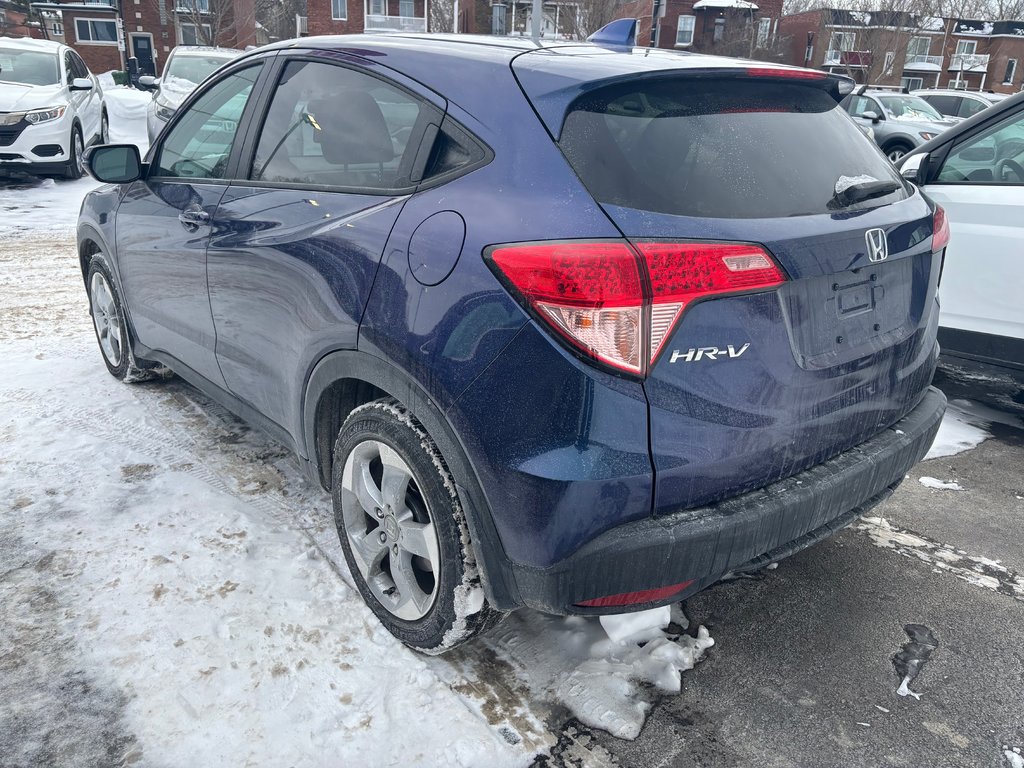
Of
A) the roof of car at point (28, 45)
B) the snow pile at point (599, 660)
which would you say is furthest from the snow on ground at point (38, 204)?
the snow pile at point (599, 660)

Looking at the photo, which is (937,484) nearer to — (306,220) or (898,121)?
(306,220)

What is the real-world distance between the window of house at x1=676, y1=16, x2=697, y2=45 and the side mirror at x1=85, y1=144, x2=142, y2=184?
180 ft

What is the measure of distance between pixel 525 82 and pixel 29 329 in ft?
15.5

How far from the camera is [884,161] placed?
101 inches

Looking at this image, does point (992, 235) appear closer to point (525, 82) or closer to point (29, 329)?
point (525, 82)

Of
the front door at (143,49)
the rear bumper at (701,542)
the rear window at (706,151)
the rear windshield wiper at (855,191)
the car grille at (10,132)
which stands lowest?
the rear bumper at (701,542)

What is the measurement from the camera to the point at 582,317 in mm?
1762

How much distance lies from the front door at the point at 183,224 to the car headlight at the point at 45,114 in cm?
831

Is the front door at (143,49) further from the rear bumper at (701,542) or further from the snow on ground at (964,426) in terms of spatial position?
the rear bumper at (701,542)

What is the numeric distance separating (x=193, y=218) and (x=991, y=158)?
3.92m

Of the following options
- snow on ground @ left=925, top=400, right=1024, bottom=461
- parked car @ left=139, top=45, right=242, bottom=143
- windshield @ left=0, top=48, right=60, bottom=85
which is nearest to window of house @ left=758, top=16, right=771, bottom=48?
parked car @ left=139, top=45, right=242, bottom=143

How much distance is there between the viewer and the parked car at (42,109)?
10.4 m

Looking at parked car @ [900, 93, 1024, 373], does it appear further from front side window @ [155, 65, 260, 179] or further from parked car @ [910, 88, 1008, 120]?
parked car @ [910, 88, 1008, 120]

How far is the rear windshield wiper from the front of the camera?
2168 mm
